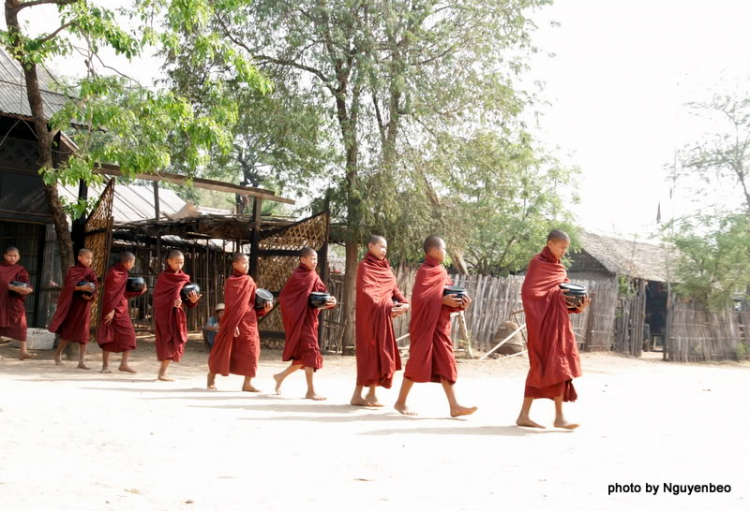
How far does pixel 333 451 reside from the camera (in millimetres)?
5238

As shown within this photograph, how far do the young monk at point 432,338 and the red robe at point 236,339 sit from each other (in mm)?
2258

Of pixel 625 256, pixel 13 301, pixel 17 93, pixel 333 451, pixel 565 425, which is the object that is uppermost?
pixel 17 93

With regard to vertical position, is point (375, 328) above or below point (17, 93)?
below

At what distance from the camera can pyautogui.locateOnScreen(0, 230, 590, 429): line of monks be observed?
650 centimetres

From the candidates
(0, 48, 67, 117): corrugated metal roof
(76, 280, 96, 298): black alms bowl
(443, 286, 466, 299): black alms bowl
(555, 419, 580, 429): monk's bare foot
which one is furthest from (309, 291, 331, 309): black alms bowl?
(0, 48, 67, 117): corrugated metal roof

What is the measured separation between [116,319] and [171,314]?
1091 millimetres

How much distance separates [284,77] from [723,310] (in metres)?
12.6

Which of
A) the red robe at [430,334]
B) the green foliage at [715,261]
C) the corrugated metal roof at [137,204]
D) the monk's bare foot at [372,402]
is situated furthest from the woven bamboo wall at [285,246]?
the green foliage at [715,261]

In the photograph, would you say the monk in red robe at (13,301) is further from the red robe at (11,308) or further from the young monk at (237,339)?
the young monk at (237,339)

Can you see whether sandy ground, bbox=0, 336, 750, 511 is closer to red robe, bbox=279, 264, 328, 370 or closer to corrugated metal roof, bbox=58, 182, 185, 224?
red robe, bbox=279, 264, 328, 370

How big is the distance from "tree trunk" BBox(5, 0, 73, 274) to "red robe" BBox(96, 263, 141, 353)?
5.69ft

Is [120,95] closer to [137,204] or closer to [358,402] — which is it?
[358,402]

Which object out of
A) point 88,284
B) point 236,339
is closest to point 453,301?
point 236,339

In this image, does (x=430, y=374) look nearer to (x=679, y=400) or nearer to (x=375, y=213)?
(x=679, y=400)
